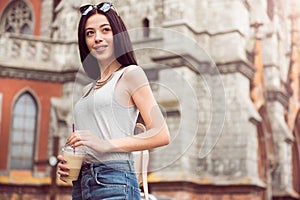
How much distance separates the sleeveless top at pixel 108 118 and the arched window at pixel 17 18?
1980 cm

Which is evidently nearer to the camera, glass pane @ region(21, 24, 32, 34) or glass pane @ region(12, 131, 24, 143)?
glass pane @ region(12, 131, 24, 143)

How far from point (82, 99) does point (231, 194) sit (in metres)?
13.7

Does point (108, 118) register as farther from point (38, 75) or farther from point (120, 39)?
point (38, 75)

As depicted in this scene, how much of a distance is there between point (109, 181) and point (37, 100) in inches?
629

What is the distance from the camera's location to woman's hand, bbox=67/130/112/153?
213 centimetres

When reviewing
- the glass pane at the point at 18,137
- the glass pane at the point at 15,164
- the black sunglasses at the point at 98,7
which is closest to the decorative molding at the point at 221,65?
the glass pane at the point at 18,137

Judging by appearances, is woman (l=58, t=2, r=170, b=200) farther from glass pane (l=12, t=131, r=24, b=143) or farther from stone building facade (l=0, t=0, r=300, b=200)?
glass pane (l=12, t=131, r=24, b=143)

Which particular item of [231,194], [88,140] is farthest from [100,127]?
[231,194]

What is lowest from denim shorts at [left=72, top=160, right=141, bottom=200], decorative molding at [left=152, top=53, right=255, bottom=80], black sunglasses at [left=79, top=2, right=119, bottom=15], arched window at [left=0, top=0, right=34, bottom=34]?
denim shorts at [left=72, top=160, right=141, bottom=200]

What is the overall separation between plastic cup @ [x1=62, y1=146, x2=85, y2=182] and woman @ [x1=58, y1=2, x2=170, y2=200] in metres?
0.02

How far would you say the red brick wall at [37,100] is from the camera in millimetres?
17203

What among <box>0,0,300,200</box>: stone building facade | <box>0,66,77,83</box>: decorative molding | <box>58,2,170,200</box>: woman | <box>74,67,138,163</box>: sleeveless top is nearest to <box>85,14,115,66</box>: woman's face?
<box>58,2,170,200</box>: woman

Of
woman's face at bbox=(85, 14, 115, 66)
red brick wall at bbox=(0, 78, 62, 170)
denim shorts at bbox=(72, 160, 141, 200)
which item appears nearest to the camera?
denim shorts at bbox=(72, 160, 141, 200)

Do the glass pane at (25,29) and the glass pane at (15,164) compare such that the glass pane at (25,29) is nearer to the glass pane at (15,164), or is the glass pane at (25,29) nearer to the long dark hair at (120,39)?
the glass pane at (15,164)
